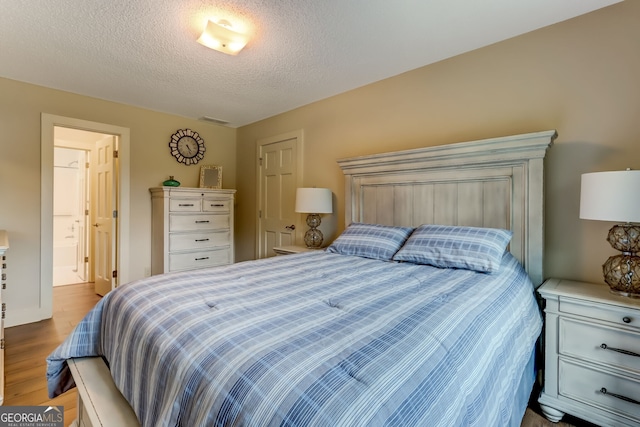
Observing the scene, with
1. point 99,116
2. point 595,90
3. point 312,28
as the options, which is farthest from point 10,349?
point 595,90

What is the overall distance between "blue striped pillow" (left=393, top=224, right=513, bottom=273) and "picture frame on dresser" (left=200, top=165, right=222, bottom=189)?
3089 mm

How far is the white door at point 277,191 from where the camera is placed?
145 inches

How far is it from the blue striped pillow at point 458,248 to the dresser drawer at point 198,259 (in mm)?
2657

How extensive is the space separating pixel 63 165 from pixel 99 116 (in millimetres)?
2933

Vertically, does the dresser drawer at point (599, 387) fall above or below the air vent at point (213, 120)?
below

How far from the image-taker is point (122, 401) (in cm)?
111

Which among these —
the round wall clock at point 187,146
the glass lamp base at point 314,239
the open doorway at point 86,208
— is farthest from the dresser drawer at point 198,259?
the glass lamp base at point 314,239

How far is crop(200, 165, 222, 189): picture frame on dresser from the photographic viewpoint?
413cm

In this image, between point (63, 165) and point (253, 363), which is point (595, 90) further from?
point (63, 165)

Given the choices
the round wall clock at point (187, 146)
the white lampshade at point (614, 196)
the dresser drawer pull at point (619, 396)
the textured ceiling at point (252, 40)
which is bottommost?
the dresser drawer pull at point (619, 396)

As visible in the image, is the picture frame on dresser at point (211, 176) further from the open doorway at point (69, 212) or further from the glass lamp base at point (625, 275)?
the glass lamp base at point (625, 275)

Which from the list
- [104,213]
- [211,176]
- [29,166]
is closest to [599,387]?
[211,176]

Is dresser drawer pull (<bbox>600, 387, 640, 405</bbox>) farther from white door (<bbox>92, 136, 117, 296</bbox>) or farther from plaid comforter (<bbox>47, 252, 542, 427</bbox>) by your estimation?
white door (<bbox>92, 136, 117, 296</bbox>)

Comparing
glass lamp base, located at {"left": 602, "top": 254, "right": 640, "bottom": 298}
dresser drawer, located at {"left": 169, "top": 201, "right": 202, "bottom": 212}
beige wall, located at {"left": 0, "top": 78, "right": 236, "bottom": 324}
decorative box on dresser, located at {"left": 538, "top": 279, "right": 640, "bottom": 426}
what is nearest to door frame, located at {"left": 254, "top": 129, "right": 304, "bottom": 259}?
dresser drawer, located at {"left": 169, "top": 201, "right": 202, "bottom": 212}
